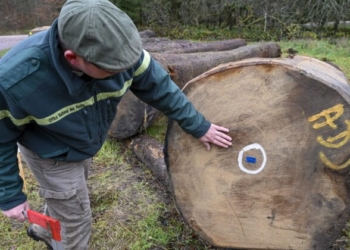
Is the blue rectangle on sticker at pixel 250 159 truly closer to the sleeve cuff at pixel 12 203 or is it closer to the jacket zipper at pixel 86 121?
the jacket zipper at pixel 86 121

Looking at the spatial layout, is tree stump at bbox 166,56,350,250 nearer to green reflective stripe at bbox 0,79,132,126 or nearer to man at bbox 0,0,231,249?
man at bbox 0,0,231,249

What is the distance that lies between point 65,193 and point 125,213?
0.97 m

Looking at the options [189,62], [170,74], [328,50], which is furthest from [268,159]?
[328,50]

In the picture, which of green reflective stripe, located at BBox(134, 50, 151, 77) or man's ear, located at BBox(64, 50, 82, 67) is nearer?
man's ear, located at BBox(64, 50, 82, 67)

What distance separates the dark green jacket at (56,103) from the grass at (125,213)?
35.8 inches

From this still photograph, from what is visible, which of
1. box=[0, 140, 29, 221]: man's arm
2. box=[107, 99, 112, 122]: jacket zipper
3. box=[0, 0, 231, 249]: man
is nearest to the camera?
box=[0, 0, 231, 249]: man

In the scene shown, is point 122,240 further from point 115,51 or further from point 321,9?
point 321,9

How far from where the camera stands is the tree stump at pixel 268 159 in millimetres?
1887

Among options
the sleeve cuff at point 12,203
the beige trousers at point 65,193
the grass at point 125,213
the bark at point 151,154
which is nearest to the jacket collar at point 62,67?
the beige trousers at point 65,193

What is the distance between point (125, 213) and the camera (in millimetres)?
2889

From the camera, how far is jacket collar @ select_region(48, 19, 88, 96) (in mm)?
1588

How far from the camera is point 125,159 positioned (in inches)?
146

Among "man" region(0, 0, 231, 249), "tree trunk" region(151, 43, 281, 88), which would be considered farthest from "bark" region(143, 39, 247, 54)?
"man" region(0, 0, 231, 249)

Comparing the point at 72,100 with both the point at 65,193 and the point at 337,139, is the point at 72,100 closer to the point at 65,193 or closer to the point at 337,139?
the point at 65,193
